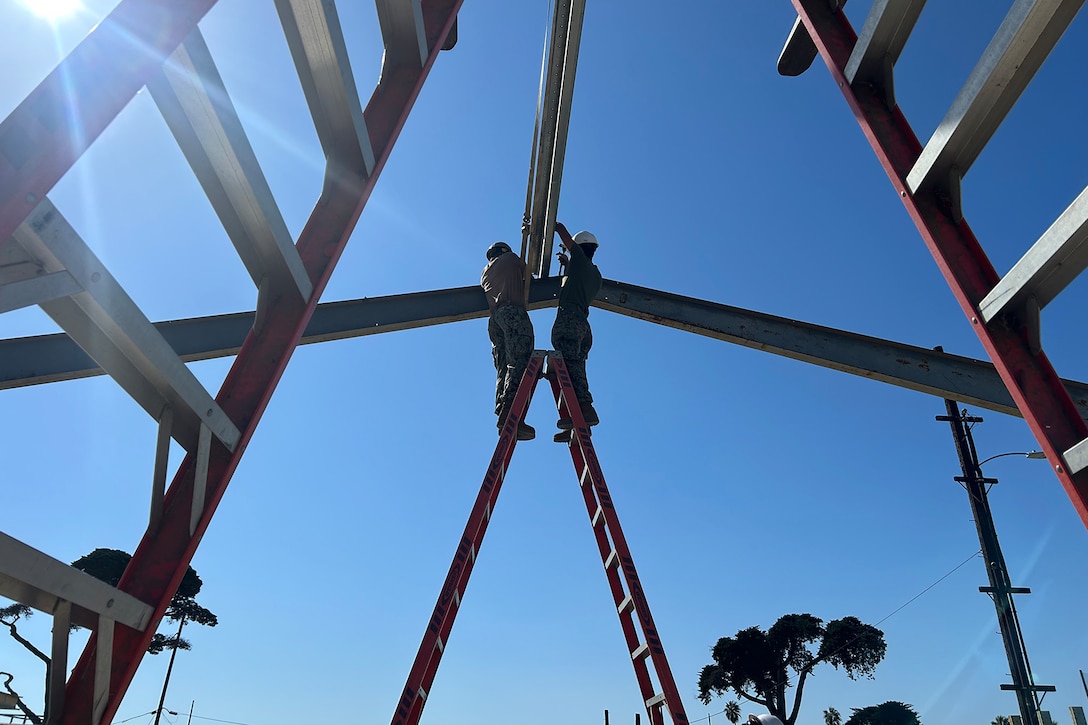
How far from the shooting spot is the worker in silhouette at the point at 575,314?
22.2ft

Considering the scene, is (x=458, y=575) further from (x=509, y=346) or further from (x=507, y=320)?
(x=507, y=320)

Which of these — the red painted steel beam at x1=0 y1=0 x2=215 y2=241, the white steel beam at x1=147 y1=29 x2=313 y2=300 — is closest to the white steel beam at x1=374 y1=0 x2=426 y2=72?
the white steel beam at x1=147 y1=29 x2=313 y2=300

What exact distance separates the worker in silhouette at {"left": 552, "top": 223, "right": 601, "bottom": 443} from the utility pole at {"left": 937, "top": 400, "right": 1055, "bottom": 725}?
12.7 metres

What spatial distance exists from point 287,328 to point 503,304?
4.30 meters

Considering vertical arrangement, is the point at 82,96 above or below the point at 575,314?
below

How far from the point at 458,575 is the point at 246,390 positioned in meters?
2.48

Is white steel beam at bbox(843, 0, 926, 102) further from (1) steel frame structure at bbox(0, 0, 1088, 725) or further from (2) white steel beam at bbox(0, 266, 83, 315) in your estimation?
(2) white steel beam at bbox(0, 266, 83, 315)

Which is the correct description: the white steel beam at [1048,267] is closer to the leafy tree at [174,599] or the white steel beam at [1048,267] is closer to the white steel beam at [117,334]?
the white steel beam at [117,334]

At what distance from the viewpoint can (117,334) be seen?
2.31 metres

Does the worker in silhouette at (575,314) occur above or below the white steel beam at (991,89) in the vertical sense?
above

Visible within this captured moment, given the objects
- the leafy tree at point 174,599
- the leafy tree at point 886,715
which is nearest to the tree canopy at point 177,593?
the leafy tree at point 174,599

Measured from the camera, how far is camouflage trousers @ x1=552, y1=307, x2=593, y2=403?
6.82m

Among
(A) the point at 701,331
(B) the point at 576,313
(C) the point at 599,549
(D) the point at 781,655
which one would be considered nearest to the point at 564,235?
(B) the point at 576,313

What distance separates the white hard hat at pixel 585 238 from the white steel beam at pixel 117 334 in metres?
5.50
